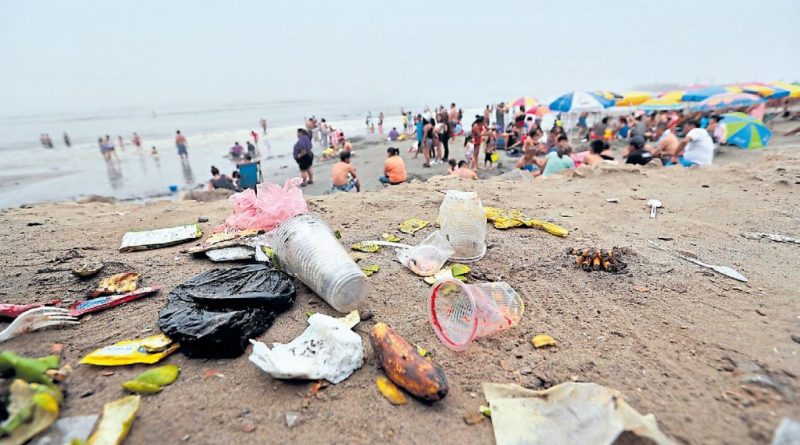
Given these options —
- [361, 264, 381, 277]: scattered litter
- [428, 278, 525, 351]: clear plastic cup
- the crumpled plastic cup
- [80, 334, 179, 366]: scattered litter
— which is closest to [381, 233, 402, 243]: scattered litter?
the crumpled plastic cup

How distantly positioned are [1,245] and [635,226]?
241 inches

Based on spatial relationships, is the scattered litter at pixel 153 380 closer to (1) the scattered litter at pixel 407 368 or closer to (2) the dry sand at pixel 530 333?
(2) the dry sand at pixel 530 333

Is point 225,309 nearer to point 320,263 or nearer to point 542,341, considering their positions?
point 320,263

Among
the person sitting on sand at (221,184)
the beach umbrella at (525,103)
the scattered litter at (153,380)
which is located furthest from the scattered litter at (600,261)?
the beach umbrella at (525,103)

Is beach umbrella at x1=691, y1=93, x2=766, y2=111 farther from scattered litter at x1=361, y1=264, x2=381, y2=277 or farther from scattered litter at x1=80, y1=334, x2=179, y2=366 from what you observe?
scattered litter at x1=80, y1=334, x2=179, y2=366

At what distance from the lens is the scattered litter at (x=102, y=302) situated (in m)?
2.20

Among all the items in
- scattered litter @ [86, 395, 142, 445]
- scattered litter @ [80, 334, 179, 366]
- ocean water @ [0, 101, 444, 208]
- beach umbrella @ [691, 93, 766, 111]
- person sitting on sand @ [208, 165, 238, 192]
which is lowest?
ocean water @ [0, 101, 444, 208]

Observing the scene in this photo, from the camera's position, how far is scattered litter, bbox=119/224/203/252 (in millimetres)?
3268

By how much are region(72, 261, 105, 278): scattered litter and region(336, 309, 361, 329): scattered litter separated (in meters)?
1.94

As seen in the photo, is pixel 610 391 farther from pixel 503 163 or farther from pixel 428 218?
pixel 503 163

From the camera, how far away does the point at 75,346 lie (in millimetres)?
1929

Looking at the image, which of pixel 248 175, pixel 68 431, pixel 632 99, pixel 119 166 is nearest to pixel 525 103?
pixel 632 99

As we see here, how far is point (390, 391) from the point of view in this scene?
1.68 m

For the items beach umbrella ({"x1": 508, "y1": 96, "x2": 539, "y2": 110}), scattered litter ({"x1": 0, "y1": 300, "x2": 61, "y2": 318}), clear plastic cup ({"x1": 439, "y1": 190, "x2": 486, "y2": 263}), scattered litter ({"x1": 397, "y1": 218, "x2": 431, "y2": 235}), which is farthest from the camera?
beach umbrella ({"x1": 508, "y1": 96, "x2": 539, "y2": 110})
